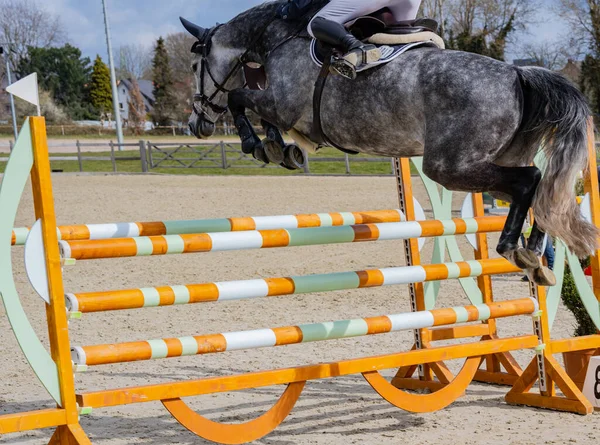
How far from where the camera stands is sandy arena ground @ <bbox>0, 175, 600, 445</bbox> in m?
4.38

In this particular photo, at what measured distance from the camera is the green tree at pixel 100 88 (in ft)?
185

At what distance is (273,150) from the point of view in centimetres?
422

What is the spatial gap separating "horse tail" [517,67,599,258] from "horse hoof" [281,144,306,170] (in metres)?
1.08

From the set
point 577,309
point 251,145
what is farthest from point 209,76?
point 577,309

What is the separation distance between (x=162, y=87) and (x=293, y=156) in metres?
51.2

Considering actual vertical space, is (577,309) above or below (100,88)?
below

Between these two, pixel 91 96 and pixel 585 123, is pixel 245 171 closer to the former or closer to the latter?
pixel 585 123

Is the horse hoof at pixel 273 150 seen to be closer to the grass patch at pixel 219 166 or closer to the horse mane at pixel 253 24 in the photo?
the horse mane at pixel 253 24

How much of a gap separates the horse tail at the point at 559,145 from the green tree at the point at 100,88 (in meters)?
54.6

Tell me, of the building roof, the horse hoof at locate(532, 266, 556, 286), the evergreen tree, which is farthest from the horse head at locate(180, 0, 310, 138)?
the building roof

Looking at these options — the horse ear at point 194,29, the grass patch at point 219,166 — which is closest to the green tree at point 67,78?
the grass patch at point 219,166

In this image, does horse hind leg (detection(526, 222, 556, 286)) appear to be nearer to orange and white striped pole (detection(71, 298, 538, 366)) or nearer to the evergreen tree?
orange and white striped pole (detection(71, 298, 538, 366))

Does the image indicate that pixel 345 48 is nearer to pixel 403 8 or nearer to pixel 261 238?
pixel 403 8

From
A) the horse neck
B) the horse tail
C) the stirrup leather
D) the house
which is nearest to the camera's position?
the horse tail
